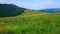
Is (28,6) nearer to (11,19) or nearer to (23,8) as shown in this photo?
(23,8)

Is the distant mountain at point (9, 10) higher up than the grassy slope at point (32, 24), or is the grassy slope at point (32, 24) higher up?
the distant mountain at point (9, 10)

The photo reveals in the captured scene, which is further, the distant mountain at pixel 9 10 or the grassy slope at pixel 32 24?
the distant mountain at pixel 9 10

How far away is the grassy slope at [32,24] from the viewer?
9.06 feet

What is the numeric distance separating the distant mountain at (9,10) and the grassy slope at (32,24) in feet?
0.31

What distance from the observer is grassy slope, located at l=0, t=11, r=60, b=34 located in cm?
276

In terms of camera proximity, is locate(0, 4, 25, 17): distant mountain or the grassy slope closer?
the grassy slope

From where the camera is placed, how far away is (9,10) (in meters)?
2.98

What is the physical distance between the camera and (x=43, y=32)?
108 inches

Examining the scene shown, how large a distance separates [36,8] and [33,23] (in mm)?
328

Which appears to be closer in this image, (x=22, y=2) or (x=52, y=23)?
(x=52, y=23)

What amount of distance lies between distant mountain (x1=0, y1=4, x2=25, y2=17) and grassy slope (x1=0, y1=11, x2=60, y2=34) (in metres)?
0.10

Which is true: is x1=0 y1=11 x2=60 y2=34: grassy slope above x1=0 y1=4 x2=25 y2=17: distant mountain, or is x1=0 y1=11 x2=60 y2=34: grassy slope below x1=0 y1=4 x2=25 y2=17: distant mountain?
below

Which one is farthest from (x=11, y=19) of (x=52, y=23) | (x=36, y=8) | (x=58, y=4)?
(x=58, y=4)

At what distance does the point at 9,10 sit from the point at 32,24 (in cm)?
56
